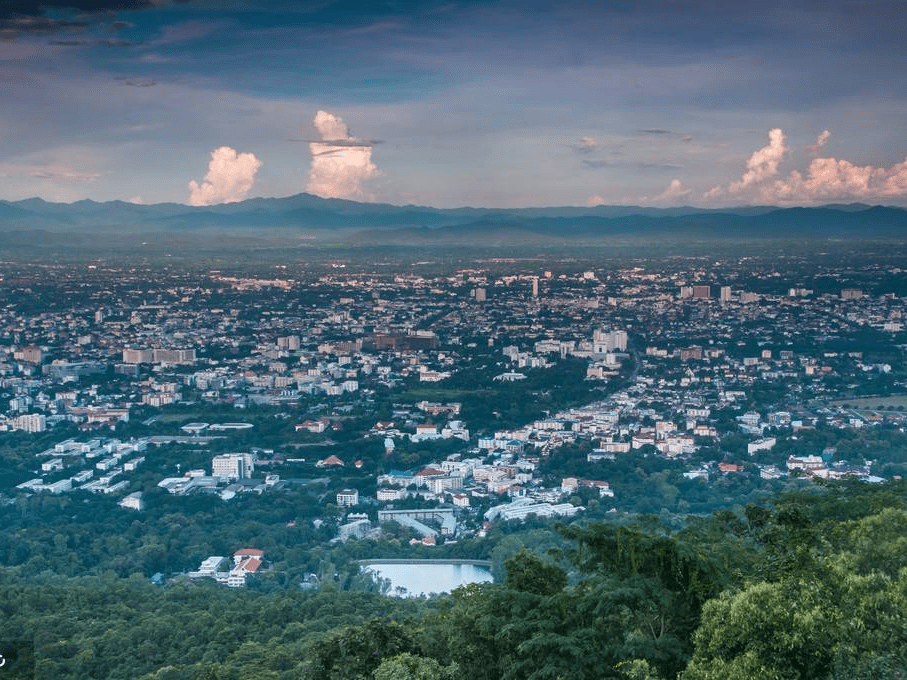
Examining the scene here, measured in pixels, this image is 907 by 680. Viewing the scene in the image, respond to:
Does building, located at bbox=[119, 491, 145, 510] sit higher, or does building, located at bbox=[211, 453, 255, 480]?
building, located at bbox=[211, 453, 255, 480]

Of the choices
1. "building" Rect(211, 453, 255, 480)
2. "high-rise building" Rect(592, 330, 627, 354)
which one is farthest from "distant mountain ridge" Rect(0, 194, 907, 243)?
"building" Rect(211, 453, 255, 480)

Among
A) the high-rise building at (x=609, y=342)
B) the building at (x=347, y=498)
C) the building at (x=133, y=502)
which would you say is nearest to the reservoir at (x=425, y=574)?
the building at (x=347, y=498)

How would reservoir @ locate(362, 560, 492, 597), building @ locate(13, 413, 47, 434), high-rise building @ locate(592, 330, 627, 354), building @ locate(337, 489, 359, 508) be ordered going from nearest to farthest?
reservoir @ locate(362, 560, 492, 597) → building @ locate(337, 489, 359, 508) → building @ locate(13, 413, 47, 434) → high-rise building @ locate(592, 330, 627, 354)

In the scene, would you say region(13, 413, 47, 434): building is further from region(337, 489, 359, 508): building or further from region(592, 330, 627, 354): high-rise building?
region(592, 330, 627, 354): high-rise building

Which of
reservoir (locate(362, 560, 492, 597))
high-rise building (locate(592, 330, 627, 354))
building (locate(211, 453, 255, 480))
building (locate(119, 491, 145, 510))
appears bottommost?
reservoir (locate(362, 560, 492, 597))

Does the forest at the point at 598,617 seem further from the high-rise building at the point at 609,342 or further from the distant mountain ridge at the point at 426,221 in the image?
the distant mountain ridge at the point at 426,221

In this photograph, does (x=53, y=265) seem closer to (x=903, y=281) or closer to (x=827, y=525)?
(x=903, y=281)

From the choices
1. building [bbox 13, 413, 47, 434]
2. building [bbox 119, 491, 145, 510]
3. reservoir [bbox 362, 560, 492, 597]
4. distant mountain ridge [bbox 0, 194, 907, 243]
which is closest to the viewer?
reservoir [bbox 362, 560, 492, 597]

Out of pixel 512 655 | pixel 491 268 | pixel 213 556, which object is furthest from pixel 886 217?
pixel 512 655

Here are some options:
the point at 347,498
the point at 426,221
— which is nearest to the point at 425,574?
the point at 347,498
